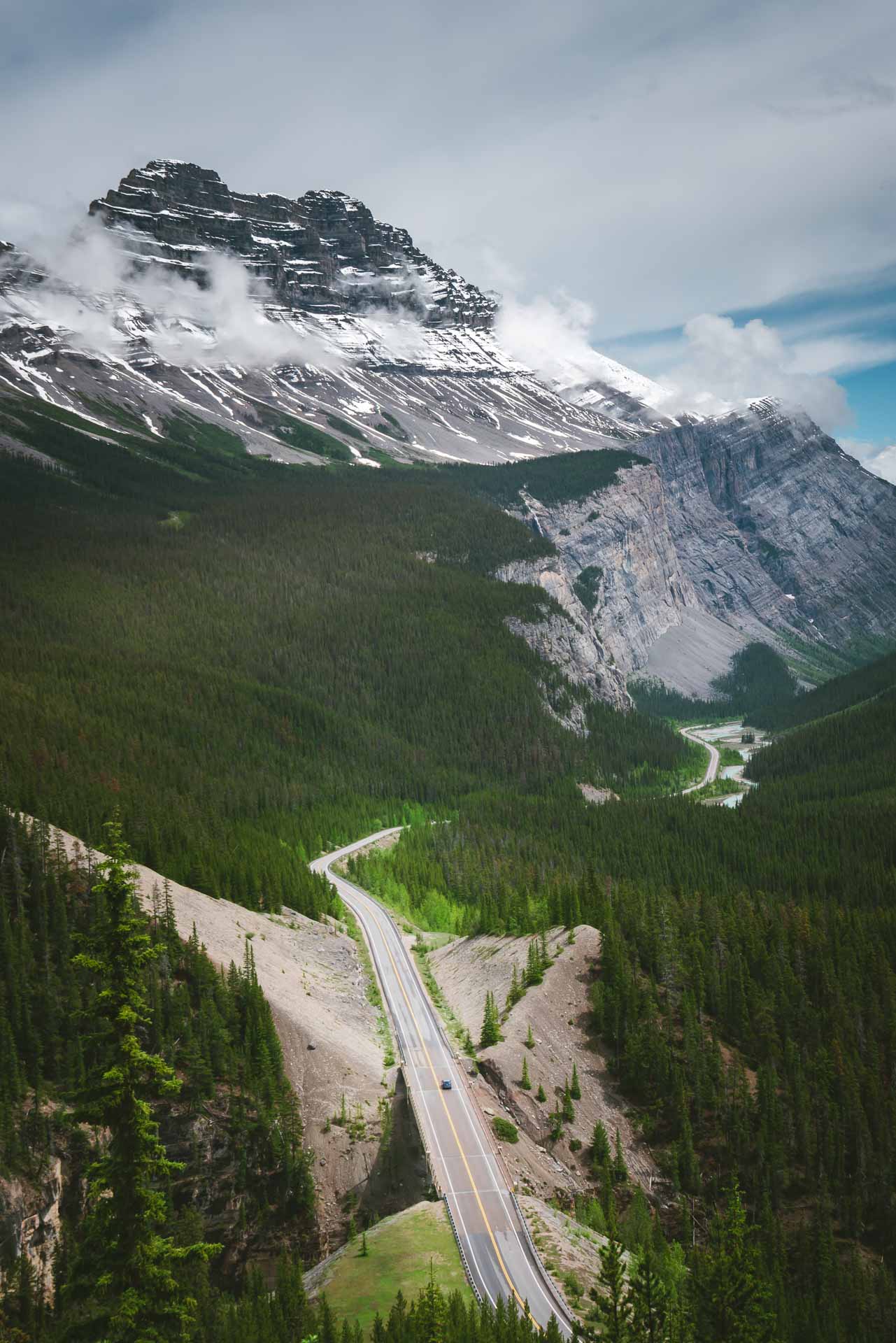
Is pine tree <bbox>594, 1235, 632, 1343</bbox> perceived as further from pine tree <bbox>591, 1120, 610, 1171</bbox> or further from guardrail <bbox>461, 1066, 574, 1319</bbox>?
pine tree <bbox>591, 1120, 610, 1171</bbox>

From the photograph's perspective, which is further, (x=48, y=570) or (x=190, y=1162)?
(x=48, y=570)

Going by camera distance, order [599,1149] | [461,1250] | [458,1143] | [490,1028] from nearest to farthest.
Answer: [461,1250], [458,1143], [599,1149], [490,1028]

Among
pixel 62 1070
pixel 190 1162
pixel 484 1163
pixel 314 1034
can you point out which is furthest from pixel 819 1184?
pixel 62 1070

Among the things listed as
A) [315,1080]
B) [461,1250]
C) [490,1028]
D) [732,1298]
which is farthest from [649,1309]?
[490,1028]

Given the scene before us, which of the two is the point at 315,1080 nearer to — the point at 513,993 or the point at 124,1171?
the point at 513,993

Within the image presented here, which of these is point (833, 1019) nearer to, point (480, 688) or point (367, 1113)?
point (367, 1113)

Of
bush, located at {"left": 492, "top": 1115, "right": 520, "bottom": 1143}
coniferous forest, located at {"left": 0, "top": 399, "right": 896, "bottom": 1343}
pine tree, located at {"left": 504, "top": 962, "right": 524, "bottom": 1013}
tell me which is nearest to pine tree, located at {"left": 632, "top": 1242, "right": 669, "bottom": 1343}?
coniferous forest, located at {"left": 0, "top": 399, "right": 896, "bottom": 1343}

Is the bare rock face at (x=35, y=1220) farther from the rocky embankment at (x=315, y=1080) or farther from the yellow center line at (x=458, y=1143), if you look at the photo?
the yellow center line at (x=458, y=1143)
